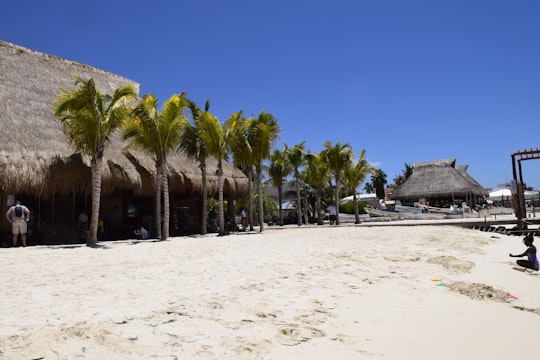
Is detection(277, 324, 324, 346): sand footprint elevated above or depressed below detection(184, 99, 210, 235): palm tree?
below

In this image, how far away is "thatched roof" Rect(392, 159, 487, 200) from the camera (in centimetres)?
3519

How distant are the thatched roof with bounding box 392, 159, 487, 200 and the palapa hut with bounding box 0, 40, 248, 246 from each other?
2402 cm

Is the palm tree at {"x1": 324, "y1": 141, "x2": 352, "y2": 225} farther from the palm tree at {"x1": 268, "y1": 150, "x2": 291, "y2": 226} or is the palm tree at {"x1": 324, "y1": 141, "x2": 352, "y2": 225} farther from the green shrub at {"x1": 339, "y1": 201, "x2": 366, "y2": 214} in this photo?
the green shrub at {"x1": 339, "y1": 201, "x2": 366, "y2": 214}

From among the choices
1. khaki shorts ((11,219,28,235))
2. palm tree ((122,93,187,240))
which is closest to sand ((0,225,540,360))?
khaki shorts ((11,219,28,235))

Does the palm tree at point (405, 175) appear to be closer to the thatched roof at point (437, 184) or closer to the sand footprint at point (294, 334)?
the thatched roof at point (437, 184)

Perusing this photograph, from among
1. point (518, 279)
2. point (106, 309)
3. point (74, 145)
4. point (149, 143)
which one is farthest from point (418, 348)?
point (74, 145)

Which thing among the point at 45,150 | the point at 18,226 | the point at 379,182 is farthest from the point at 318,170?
the point at 379,182

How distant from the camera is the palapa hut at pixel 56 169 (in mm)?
11305

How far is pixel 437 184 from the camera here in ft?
120

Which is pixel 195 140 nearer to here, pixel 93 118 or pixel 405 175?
pixel 93 118

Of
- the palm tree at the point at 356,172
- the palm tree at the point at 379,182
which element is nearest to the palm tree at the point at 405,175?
the palm tree at the point at 379,182

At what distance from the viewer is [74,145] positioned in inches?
496

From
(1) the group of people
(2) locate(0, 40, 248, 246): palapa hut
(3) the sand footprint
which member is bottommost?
(3) the sand footprint

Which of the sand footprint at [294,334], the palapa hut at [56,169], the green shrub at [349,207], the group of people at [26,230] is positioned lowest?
the sand footprint at [294,334]
